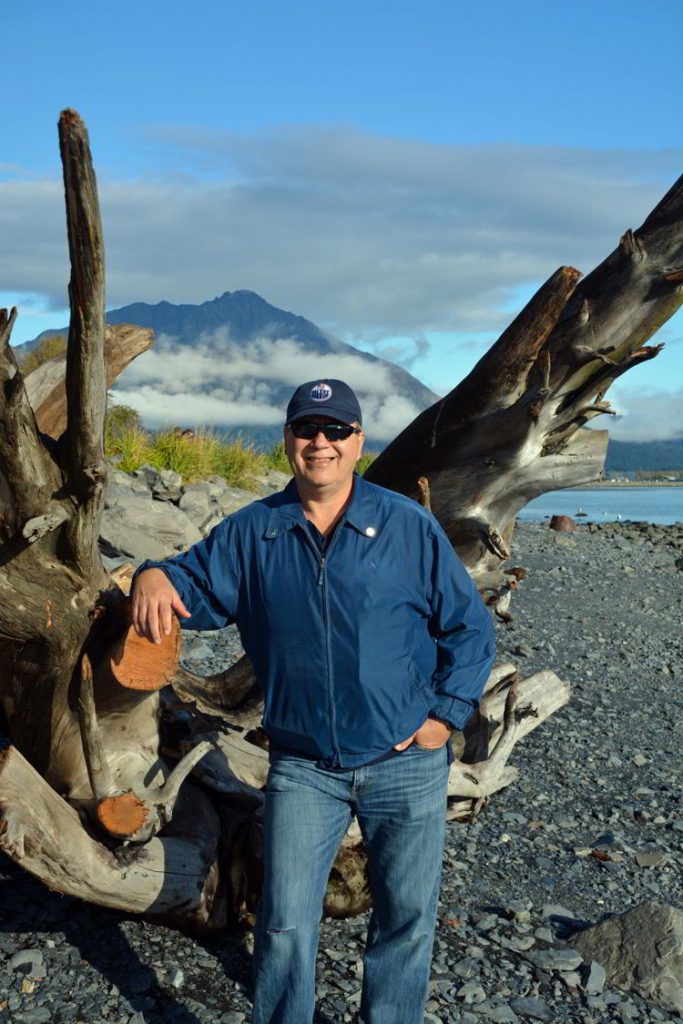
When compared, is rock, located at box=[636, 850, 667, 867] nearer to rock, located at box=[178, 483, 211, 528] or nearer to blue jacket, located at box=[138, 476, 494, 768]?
blue jacket, located at box=[138, 476, 494, 768]

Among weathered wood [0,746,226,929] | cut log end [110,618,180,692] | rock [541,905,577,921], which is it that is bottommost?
rock [541,905,577,921]

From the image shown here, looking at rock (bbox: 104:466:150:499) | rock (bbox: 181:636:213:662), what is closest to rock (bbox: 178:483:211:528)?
rock (bbox: 104:466:150:499)

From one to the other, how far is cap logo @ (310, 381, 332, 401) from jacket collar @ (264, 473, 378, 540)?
1.22 ft

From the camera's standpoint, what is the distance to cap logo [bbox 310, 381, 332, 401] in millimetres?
4117

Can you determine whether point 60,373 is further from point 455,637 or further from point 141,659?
point 455,637

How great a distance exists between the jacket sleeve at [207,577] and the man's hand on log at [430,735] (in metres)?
0.88

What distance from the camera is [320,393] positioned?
4129 millimetres

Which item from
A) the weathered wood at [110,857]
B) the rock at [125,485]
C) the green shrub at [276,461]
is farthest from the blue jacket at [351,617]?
the green shrub at [276,461]

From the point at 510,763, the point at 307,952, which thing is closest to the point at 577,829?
the point at 510,763

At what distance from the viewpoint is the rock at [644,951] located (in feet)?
18.0

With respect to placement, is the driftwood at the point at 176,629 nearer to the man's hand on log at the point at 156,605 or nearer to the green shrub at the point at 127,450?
the man's hand on log at the point at 156,605

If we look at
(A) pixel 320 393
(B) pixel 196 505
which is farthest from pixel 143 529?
(A) pixel 320 393

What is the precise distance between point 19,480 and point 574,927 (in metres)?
4.17

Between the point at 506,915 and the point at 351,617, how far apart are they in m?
3.22
